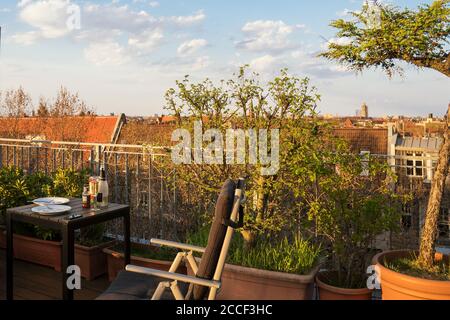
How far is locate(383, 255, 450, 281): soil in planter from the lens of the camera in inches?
103

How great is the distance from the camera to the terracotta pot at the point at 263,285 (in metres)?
2.65

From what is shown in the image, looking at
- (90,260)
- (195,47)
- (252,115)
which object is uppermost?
(195,47)

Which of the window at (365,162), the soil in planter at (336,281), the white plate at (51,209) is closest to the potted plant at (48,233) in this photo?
the white plate at (51,209)

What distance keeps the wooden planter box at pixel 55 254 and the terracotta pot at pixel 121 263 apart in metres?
0.16

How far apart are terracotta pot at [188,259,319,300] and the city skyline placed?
123cm

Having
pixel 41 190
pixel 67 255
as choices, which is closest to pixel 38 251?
pixel 41 190

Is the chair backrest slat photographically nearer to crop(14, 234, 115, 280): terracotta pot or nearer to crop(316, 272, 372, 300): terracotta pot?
crop(316, 272, 372, 300): terracotta pot

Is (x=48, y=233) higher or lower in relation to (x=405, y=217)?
lower

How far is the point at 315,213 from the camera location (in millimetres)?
2930

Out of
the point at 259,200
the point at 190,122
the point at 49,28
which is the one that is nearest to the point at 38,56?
the point at 49,28

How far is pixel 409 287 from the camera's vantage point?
2408 mm

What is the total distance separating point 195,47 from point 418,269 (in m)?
4.91

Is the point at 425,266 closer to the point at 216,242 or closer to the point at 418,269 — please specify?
the point at 418,269

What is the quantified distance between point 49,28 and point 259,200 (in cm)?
511
